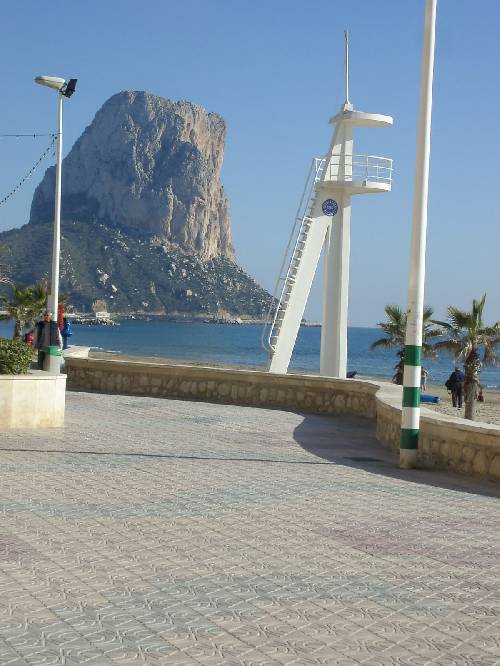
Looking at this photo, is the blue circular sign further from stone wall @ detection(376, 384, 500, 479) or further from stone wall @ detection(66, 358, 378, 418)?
stone wall @ detection(376, 384, 500, 479)

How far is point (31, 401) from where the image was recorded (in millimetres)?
14016

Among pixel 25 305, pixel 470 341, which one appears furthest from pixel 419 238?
pixel 25 305

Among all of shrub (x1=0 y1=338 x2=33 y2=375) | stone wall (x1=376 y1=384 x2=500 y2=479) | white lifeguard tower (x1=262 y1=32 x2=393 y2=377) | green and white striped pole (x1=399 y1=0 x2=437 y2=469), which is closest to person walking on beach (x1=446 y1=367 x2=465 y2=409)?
white lifeguard tower (x1=262 y1=32 x2=393 y2=377)

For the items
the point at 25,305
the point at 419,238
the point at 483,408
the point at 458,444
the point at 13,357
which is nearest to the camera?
the point at 458,444

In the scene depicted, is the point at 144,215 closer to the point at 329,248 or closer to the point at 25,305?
the point at 25,305

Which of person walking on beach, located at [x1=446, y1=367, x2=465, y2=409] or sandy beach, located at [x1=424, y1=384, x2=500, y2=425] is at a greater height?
person walking on beach, located at [x1=446, y1=367, x2=465, y2=409]

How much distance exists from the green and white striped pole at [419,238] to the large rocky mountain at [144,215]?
145522mm

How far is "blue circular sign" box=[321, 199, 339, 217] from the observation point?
2377 cm

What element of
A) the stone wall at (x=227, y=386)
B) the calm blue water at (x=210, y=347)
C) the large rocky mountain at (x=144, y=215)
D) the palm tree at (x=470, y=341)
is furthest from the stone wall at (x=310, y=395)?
the large rocky mountain at (x=144, y=215)

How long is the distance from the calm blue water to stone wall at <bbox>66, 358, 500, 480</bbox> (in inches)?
2424

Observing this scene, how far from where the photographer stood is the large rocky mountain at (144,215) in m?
164

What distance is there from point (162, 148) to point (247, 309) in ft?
115

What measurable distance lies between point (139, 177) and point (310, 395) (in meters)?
171

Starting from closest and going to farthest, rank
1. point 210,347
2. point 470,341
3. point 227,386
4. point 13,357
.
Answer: point 13,357, point 227,386, point 470,341, point 210,347
